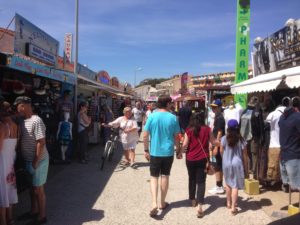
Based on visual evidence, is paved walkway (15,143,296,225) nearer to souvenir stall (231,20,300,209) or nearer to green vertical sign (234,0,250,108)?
souvenir stall (231,20,300,209)

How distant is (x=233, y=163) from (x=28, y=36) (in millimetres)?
6310

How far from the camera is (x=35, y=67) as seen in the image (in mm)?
7621

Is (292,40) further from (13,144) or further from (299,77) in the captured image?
(13,144)

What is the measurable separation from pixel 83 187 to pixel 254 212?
137 inches

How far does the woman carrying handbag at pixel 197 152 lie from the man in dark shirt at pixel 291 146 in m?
1.18

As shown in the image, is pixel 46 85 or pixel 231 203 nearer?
pixel 231 203

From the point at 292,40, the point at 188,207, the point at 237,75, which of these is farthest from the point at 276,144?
the point at 237,75

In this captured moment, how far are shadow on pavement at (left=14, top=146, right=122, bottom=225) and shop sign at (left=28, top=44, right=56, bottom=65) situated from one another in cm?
312

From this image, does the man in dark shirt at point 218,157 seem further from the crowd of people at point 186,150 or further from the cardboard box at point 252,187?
the cardboard box at point 252,187

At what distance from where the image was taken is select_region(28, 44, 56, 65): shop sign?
958 centimetres

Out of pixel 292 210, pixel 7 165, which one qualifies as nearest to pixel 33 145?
pixel 7 165

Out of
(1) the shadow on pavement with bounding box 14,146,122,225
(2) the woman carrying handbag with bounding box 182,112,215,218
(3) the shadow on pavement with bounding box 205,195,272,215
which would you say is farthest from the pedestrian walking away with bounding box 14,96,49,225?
(3) the shadow on pavement with bounding box 205,195,272,215

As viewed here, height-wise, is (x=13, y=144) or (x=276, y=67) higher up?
(x=276, y=67)

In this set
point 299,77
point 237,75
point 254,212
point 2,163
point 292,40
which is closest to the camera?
point 2,163
